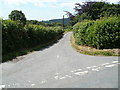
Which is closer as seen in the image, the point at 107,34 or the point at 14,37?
the point at 107,34

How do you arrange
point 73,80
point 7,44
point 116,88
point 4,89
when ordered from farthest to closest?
point 7,44 < point 73,80 < point 4,89 < point 116,88

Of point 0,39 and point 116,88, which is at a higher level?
point 0,39

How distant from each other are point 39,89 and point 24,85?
845 millimetres

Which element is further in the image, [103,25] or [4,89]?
[103,25]

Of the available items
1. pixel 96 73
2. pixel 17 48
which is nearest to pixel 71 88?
pixel 96 73

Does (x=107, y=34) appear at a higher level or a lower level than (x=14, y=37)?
higher

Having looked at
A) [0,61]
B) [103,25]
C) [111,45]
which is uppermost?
[103,25]

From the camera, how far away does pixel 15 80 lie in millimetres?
7594

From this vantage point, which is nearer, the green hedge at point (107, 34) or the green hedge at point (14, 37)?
the green hedge at point (107, 34)

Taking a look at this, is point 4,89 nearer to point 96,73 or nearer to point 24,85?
point 24,85

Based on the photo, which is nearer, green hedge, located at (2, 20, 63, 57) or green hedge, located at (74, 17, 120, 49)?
green hedge, located at (74, 17, 120, 49)

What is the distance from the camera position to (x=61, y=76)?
7777mm

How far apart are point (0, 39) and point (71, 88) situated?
9870 mm

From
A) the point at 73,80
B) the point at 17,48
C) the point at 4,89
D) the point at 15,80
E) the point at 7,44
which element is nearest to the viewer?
the point at 4,89
